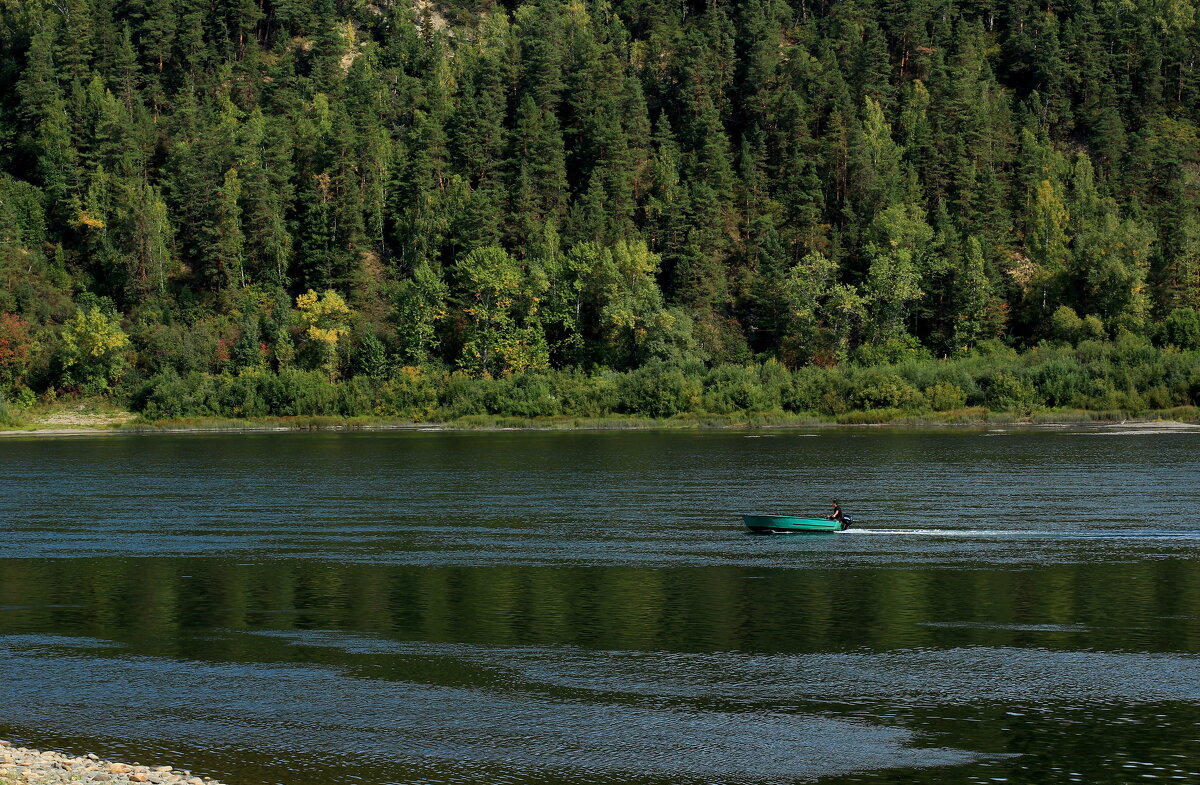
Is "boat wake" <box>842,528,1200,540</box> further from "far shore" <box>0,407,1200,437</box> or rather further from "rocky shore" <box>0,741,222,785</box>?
"far shore" <box>0,407,1200,437</box>

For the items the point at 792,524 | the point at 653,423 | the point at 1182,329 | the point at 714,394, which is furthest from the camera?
the point at 714,394

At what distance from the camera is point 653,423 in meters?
146

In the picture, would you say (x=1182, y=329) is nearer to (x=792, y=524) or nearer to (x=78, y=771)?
(x=792, y=524)

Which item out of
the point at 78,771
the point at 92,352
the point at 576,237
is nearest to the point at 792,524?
the point at 78,771

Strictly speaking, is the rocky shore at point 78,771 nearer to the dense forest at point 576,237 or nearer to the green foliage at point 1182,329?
the dense forest at point 576,237

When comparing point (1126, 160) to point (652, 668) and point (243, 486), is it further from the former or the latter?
point (652, 668)

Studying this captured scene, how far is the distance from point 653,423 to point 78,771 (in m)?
122

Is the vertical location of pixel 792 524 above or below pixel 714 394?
below

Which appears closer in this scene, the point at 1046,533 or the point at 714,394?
the point at 1046,533

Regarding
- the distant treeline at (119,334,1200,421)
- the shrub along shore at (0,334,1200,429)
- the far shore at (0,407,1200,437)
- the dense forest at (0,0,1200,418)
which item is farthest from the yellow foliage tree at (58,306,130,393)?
the far shore at (0,407,1200,437)

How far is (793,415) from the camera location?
145 m

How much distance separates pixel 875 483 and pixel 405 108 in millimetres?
130215

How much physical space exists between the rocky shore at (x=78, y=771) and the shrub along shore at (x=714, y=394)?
121 meters

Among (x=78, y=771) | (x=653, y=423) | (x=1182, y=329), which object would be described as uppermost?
(x=1182, y=329)
